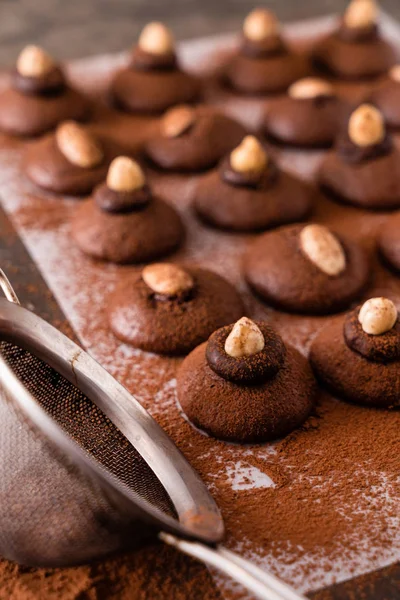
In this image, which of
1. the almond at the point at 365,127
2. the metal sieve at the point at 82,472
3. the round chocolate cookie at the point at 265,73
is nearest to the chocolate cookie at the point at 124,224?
the metal sieve at the point at 82,472

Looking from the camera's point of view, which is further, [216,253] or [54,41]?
[54,41]

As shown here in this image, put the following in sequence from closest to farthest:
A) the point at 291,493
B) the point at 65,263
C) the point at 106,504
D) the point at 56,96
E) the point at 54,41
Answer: the point at 106,504
the point at 291,493
the point at 65,263
the point at 56,96
the point at 54,41

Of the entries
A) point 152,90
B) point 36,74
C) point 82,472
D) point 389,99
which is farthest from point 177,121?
point 82,472

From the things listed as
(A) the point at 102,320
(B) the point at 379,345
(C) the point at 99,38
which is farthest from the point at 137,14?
(B) the point at 379,345

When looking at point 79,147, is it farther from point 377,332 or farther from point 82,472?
point 82,472

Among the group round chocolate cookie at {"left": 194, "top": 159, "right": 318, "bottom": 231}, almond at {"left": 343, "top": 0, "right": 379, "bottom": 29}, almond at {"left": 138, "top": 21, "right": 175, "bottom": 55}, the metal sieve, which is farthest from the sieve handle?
almond at {"left": 343, "top": 0, "right": 379, "bottom": 29}

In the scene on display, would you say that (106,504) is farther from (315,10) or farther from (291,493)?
(315,10)
